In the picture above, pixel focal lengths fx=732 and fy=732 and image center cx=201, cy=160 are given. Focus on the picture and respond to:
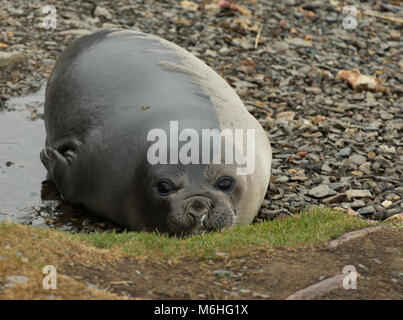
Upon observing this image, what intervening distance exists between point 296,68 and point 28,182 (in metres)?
4.59

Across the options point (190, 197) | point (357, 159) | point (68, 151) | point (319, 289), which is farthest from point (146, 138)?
point (357, 159)

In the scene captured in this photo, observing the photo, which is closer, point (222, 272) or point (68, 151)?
point (222, 272)

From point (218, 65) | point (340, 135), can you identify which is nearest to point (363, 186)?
point (340, 135)

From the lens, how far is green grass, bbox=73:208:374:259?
16.9ft

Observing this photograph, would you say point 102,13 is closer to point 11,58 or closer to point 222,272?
point 11,58

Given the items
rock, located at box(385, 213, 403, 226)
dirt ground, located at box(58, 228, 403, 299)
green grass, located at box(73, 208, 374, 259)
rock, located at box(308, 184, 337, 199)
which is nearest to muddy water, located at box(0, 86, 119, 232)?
green grass, located at box(73, 208, 374, 259)

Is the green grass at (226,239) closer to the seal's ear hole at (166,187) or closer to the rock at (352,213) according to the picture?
the seal's ear hole at (166,187)

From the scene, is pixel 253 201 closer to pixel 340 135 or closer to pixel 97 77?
pixel 97 77

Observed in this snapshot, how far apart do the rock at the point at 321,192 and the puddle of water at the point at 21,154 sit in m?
2.60

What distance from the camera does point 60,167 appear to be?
6574 millimetres

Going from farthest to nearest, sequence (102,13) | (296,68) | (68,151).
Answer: (102,13) → (296,68) → (68,151)

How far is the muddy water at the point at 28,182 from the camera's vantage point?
6488mm

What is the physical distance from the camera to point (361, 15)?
12.3 m

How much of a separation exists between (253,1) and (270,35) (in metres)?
1.23
